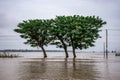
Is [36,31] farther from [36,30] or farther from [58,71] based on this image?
[58,71]

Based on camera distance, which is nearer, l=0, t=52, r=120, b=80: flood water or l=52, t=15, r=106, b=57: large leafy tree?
l=0, t=52, r=120, b=80: flood water

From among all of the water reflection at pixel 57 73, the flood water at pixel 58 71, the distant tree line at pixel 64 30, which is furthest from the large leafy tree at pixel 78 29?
the water reflection at pixel 57 73

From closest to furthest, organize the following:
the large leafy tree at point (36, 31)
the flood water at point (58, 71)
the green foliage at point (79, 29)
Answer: the flood water at point (58, 71) < the green foliage at point (79, 29) < the large leafy tree at point (36, 31)

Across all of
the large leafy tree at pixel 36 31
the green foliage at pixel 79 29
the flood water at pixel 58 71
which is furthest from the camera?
the large leafy tree at pixel 36 31

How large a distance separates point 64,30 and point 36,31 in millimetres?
7498

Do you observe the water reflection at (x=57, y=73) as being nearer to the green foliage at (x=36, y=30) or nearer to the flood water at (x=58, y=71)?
the flood water at (x=58, y=71)

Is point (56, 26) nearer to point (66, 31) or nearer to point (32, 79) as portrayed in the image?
point (66, 31)

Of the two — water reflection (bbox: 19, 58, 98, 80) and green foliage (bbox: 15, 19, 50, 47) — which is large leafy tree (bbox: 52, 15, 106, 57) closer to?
green foliage (bbox: 15, 19, 50, 47)

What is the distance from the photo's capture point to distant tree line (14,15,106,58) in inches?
2020

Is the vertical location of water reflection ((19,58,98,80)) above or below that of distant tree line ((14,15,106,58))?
below

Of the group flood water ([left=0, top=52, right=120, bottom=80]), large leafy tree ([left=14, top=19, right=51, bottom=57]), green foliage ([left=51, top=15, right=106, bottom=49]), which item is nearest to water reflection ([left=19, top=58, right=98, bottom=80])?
flood water ([left=0, top=52, right=120, bottom=80])

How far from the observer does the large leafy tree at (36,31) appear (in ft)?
185

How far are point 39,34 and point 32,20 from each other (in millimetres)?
3311

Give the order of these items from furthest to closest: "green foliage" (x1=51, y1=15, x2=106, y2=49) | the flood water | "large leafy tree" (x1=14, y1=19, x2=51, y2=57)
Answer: "large leafy tree" (x1=14, y1=19, x2=51, y2=57), "green foliage" (x1=51, y1=15, x2=106, y2=49), the flood water
